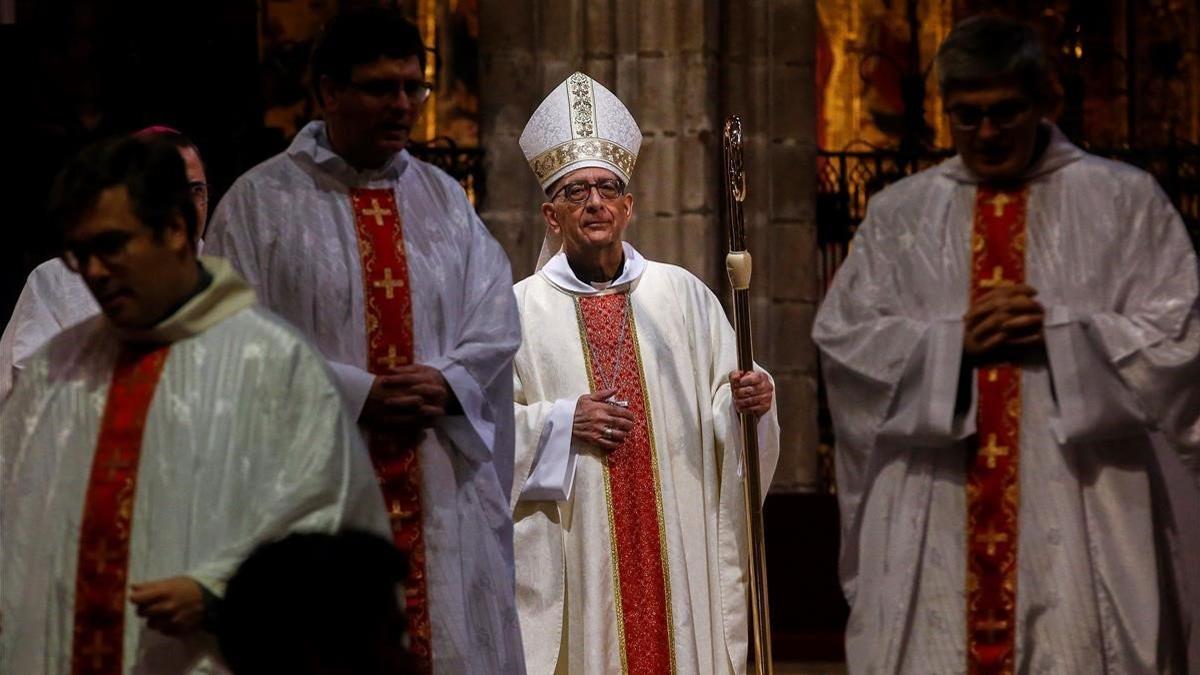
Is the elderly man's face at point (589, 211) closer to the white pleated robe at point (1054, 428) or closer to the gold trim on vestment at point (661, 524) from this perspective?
the gold trim on vestment at point (661, 524)

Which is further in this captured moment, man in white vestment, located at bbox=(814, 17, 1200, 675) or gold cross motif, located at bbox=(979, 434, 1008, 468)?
gold cross motif, located at bbox=(979, 434, 1008, 468)

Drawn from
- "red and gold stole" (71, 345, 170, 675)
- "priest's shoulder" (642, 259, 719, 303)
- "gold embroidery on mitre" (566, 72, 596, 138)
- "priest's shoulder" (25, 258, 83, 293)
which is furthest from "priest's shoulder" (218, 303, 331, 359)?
"gold embroidery on mitre" (566, 72, 596, 138)

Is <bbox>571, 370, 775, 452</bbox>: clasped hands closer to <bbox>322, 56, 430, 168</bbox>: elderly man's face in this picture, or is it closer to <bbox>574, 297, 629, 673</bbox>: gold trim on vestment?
<bbox>574, 297, 629, 673</bbox>: gold trim on vestment

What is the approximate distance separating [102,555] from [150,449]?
0.22m

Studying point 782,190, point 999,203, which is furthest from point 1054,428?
point 782,190

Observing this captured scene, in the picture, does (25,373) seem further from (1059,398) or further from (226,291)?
(1059,398)

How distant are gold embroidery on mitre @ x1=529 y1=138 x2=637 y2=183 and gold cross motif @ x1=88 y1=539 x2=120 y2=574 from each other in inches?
131

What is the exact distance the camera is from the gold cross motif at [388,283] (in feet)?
19.3

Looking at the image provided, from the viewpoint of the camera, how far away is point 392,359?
5.86 metres

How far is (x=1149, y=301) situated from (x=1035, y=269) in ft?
0.88

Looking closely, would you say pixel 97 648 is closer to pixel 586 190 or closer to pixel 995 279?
pixel 995 279

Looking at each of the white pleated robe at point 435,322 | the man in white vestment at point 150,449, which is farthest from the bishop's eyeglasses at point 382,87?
the man in white vestment at point 150,449

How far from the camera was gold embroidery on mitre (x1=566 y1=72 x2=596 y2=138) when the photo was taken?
759 centimetres

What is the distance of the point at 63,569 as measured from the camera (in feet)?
14.5
